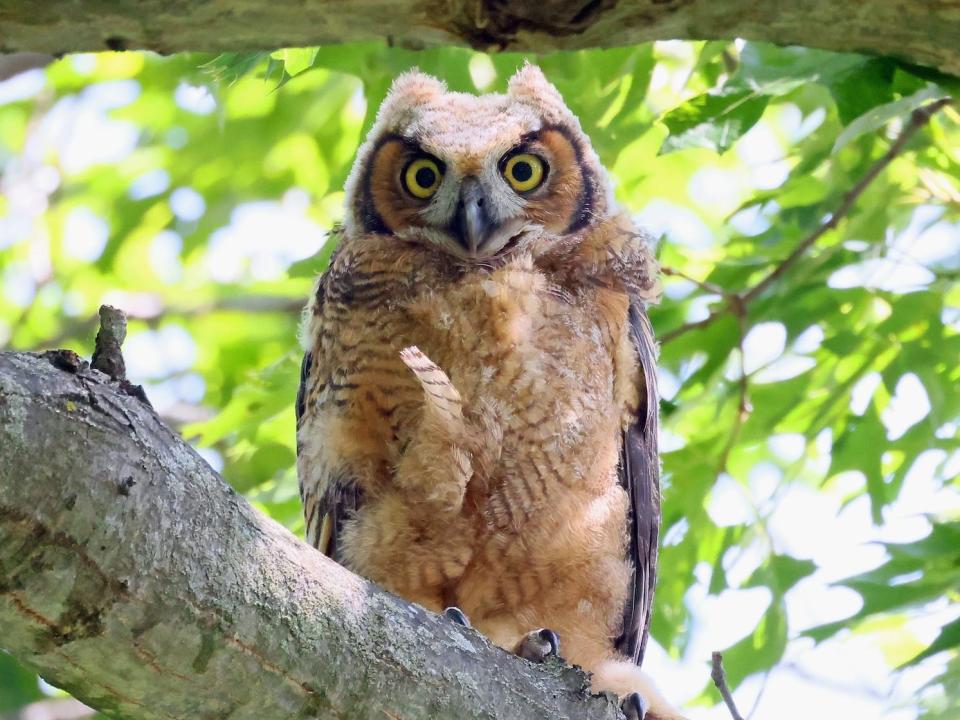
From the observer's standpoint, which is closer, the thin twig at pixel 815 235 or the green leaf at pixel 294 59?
the green leaf at pixel 294 59

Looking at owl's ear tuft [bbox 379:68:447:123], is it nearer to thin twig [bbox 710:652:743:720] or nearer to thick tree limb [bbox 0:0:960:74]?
thick tree limb [bbox 0:0:960:74]

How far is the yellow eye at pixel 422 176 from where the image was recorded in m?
4.03

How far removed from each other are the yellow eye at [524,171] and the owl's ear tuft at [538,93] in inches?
7.5

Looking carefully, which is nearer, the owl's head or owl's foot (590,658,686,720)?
owl's foot (590,658,686,720)

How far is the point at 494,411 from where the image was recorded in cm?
335

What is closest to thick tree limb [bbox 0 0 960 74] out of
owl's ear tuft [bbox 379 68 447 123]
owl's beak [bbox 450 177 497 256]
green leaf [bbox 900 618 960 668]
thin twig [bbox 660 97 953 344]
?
owl's beak [bbox 450 177 497 256]

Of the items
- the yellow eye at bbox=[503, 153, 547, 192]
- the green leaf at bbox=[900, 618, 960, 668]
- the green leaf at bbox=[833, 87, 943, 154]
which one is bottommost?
the green leaf at bbox=[900, 618, 960, 668]

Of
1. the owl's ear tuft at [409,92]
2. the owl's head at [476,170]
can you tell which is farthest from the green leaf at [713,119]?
the owl's ear tuft at [409,92]

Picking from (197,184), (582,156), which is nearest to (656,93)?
(582,156)

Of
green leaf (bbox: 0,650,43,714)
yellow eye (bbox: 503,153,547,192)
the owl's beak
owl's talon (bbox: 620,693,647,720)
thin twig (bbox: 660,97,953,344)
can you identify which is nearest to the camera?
owl's talon (bbox: 620,693,647,720)

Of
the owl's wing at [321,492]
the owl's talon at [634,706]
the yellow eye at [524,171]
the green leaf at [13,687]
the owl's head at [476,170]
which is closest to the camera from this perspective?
the owl's talon at [634,706]

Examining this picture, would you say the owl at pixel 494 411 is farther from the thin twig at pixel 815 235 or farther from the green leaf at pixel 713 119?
the thin twig at pixel 815 235

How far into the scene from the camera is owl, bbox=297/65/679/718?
337cm

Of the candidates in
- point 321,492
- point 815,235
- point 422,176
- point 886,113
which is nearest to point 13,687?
point 321,492
